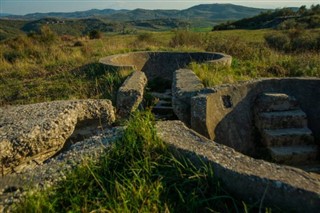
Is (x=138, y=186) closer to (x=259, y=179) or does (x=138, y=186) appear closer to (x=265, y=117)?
(x=259, y=179)

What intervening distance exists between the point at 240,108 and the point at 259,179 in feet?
9.68

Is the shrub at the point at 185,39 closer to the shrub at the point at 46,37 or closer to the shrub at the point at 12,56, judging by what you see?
the shrub at the point at 12,56

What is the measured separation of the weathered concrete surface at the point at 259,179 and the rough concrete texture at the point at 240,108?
1.49 meters

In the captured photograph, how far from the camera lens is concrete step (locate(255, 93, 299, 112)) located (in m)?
5.89

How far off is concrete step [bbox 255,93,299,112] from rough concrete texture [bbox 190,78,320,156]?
0.13 m

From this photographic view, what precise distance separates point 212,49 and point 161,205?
10.7 metres

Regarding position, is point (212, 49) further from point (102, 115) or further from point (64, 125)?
point (64, 125)

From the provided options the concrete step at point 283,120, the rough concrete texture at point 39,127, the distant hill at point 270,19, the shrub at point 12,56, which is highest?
the rough concrete texture at point 39,127

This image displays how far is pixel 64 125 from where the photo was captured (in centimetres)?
449

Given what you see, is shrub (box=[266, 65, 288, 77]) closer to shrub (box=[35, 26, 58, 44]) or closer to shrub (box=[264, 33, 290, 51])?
shrub (box=[264, 33, 290, 51])

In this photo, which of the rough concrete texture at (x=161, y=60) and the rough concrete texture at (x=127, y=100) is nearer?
the rough concrete texture at (x=127, y=100)

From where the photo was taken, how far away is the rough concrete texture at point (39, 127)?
3891 mm

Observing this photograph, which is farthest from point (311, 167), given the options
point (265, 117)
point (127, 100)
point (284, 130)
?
point (127, 100)

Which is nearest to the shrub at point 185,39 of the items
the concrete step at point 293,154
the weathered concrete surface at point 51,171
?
the concrete step at point 293,154
